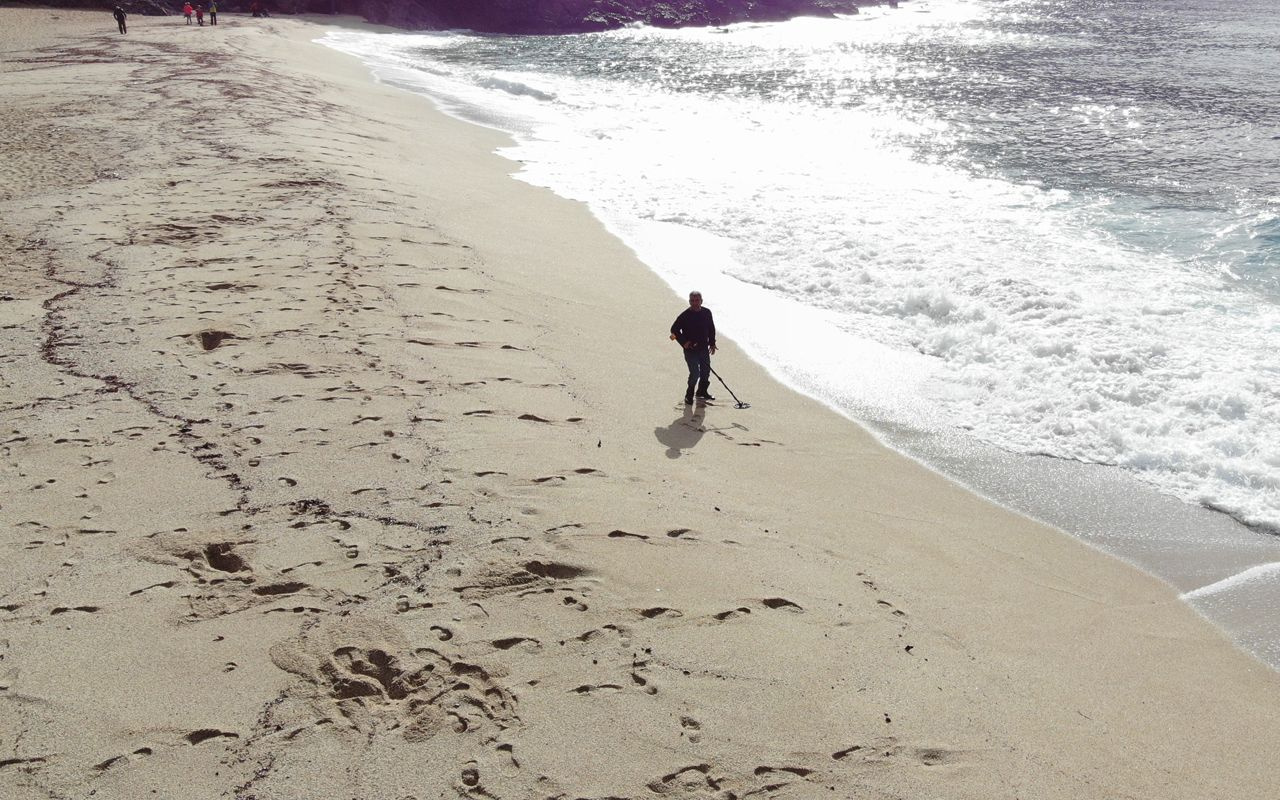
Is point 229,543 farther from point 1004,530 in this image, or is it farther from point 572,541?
point 1004,530

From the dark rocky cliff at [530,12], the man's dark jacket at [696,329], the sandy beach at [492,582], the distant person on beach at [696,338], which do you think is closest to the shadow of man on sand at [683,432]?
the sandy beach at [492,582]

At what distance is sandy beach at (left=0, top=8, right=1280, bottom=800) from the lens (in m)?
3.94

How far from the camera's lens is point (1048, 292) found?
10.6 metres

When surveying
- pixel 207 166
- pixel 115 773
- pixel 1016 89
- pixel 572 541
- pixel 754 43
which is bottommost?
pixel 115 773

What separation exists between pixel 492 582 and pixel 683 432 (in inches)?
112

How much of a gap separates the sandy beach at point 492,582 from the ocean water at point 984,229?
157cm

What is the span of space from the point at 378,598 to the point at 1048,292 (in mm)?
9215

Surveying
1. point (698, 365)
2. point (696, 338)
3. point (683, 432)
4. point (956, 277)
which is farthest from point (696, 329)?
point (956, 277)

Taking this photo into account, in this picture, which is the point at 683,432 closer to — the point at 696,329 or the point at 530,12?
the point at 696,329

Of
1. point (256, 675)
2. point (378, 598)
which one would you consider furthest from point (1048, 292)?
point (256, 675)

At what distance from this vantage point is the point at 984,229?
13484 millimetres

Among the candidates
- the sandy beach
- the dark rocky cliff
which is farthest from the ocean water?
the dark rocky cliff

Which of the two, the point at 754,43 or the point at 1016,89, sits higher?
the point at 754,43

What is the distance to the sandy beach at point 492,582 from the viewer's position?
394 centimetres
